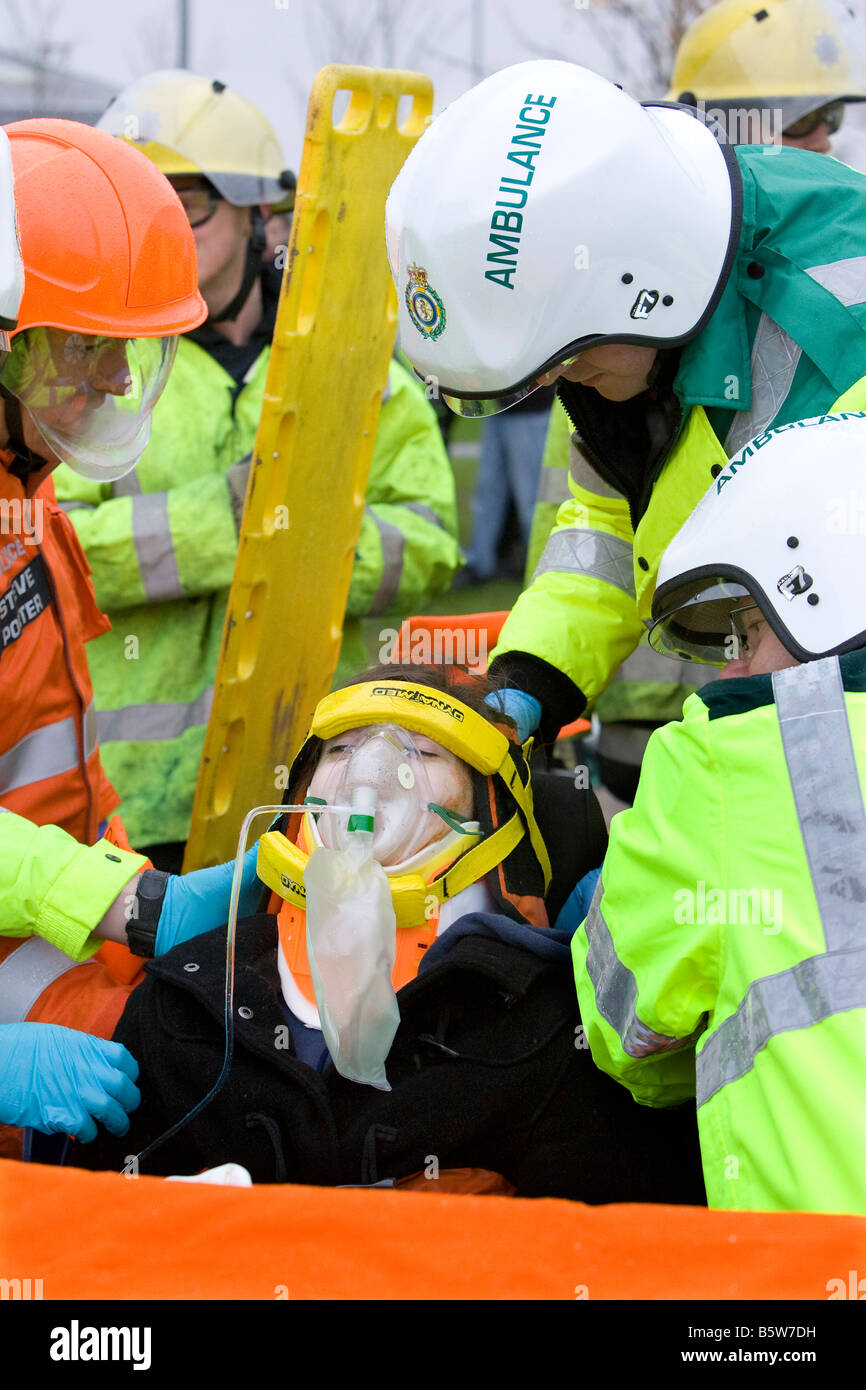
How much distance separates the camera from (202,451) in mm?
3965

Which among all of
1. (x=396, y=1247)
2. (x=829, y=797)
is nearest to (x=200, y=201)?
(x=829, y=797)

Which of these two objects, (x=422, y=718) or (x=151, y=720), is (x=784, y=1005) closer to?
(x=422, y=718)

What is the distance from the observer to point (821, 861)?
1580 millimetres

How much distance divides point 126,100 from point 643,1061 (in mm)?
3475

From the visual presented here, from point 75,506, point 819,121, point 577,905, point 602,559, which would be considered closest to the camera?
point 577,905

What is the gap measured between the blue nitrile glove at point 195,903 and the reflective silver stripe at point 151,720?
3.76 feet

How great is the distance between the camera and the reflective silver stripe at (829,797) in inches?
61.2

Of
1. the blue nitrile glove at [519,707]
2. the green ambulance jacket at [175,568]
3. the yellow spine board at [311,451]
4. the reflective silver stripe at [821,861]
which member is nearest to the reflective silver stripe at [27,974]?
the yellow spine board at [311,451]

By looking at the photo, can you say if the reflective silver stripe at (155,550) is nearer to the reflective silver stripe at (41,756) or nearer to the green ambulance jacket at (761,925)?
the reflective silver stripe at (41,756)

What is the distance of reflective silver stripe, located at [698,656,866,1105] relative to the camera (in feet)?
5.04

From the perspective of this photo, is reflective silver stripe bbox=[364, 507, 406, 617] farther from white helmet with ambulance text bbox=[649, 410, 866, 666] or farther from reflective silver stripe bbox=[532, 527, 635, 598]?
white helmet with ambulance text bbox=[649, 410, 866, 666]

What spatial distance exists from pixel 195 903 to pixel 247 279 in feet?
7.12

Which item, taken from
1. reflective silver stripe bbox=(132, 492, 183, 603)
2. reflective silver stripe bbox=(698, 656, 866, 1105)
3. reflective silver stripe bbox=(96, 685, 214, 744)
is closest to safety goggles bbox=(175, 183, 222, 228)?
reflective silver stripe bbox=(132, 492, 183, 603)

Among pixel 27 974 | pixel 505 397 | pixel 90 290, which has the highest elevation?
pixel 90 290
